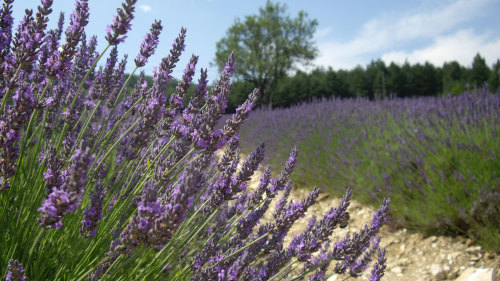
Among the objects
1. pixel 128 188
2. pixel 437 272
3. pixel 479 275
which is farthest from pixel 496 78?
pixel 128 188

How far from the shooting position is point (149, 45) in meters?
1.80

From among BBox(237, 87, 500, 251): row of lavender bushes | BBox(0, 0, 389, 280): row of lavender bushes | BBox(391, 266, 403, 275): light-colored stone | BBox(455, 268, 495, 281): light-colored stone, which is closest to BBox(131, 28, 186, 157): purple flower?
BBox(0, 0, 389, 280): row of lavender bushes

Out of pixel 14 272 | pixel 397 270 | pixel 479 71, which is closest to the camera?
pixel 14 272

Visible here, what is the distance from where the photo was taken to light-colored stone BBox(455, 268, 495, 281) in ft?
9.11

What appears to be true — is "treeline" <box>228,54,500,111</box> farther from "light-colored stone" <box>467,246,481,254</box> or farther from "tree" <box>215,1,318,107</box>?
"light-colored stone" <box>467,246,481,254</box>

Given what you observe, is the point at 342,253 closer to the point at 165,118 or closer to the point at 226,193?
the point at 226,193

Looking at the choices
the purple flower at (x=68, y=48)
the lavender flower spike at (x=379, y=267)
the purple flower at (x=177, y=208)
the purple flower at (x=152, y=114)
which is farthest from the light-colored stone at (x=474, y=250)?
the purple flower at (x=68, y=48)

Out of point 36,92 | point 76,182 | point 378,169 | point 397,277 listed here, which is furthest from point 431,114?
point 76,182

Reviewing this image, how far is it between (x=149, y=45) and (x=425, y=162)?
10.9 ft

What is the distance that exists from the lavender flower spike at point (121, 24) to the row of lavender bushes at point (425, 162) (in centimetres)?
321

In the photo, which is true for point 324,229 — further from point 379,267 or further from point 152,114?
point 152,114

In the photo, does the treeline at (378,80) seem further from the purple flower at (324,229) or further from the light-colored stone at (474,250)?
the purple flower at (324,229)

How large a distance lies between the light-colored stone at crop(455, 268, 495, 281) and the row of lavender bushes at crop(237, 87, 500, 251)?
462 millimetres

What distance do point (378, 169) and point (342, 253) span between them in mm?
3249
